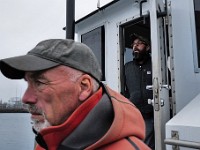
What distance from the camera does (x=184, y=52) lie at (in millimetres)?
2939

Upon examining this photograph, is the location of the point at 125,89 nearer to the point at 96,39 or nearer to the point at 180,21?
the point at 96,39

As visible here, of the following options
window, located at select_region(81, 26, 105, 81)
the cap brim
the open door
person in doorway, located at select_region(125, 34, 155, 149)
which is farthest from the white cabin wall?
the cap brim

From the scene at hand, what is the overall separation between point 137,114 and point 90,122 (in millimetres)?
267

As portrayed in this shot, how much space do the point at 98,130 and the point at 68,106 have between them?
0.53 ft

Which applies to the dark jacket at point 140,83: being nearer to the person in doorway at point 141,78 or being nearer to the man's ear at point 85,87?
the person in doorway at point 141,78

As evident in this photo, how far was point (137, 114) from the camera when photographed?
1.23 meters

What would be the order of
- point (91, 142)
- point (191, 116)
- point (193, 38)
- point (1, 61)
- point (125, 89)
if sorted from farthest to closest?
1. point (125, 89)
2. point (193, 38)
3. point (191, 116)
4. point (1, 61)
5. point (91, 142)

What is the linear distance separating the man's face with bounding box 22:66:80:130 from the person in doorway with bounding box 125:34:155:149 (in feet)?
8.28

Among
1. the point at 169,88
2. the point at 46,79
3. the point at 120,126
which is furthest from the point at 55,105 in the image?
the point at 169,88

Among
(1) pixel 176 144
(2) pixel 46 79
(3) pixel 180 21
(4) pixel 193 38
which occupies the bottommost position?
(1) pixel 176 144

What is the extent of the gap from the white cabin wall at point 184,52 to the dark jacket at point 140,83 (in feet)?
2.32

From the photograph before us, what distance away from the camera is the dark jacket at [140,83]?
360cm

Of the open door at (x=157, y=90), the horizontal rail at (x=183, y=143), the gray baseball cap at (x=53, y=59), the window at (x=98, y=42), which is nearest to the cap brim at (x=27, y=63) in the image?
the gray baseball cap at (x=53, y=59)

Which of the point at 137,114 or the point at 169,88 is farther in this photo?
the point at 169,88
